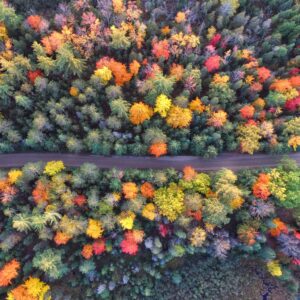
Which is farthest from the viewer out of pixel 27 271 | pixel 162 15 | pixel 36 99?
pixel 162 15

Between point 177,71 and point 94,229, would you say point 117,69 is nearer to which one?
point 177,71

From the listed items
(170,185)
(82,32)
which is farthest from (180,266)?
(82,32)

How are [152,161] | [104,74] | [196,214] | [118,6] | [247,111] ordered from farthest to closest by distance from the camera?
[152,161] < [118,6] < [247,111] < [104,74] < [196,214]

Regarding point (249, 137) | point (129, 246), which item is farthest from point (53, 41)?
point (249, 137)

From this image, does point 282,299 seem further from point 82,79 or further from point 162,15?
point 162,15

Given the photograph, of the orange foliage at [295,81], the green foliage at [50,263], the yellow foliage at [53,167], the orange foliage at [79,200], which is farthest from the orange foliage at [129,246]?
the orange foliage at [295,81]

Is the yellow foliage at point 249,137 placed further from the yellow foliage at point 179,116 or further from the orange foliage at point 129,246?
the orange foliage at point 129,246
